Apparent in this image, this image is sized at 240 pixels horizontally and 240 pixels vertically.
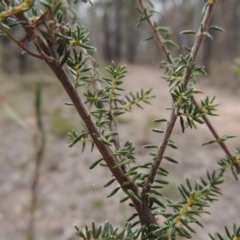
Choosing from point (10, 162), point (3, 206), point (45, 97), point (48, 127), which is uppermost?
point (45, 97)

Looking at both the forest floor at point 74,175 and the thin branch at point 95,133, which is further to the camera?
the forest floor at point 74,175

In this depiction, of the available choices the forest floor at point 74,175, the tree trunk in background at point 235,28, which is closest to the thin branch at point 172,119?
the forest floor at point 74,175

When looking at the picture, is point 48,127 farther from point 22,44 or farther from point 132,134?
point 22,44

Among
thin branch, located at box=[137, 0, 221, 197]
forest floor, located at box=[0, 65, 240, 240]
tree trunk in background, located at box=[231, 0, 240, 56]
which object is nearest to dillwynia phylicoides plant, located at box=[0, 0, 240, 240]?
thin branch, located at box=[137, 0, 221, 197]

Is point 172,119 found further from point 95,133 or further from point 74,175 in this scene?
point 74,175

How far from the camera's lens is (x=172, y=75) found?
427 millimetres

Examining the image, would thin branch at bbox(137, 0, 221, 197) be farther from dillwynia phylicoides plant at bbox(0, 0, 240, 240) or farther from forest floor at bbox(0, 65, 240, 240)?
forest floor at bbox(0, 65, 240, 240)

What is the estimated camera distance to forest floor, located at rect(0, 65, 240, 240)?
3.07 meters

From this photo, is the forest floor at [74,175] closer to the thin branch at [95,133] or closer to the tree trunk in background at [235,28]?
the thin branch at [95,133]

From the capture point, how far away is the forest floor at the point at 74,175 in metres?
3.07

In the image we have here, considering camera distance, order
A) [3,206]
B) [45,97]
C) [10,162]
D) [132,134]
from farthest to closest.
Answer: [45,97] < [132,134] < [10,162] < [3,206]

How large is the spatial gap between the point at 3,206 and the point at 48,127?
7.22 feet

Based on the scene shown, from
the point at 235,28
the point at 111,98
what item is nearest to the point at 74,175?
the point at 111,98

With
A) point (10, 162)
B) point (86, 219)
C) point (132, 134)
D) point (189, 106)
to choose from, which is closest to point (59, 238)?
point (86, 219)
